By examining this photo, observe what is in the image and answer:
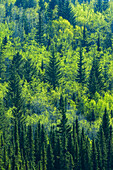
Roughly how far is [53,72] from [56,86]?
15.8ft

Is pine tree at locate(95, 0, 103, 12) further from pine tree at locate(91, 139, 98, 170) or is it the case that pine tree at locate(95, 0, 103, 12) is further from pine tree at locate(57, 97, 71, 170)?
pine tree at locate(91, 139, 98, 170)

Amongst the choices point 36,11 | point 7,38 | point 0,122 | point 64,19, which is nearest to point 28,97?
point 0,122

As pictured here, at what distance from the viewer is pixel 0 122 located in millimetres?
95938

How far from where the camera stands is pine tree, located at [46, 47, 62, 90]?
119312mm

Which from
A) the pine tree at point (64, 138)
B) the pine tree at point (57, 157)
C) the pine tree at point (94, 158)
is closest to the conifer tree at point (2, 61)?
the pine tree at point (64, 138)

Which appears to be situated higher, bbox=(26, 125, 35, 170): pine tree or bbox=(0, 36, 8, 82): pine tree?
bbox=(0, 36, 8, 82): pine tree

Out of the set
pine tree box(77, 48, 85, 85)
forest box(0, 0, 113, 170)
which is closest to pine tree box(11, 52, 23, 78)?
forest box(0, 0, 113, 170)

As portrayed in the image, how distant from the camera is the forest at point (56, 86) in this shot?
273 feet

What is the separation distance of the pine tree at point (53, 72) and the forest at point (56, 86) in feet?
0.87

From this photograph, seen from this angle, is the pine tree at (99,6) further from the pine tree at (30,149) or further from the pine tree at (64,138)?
the pine tree at (30,149)

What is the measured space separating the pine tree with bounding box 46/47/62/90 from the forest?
264 millimetres

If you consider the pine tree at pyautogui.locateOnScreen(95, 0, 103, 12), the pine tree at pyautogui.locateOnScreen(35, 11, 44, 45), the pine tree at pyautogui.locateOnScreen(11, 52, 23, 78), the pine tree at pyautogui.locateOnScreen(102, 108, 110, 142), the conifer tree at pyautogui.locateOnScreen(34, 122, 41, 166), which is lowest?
the conifer tree at pyautogui.locateOnScreen(34, 122, 41, 166)

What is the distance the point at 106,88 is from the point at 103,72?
756 centimetres

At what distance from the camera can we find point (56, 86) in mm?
117812
